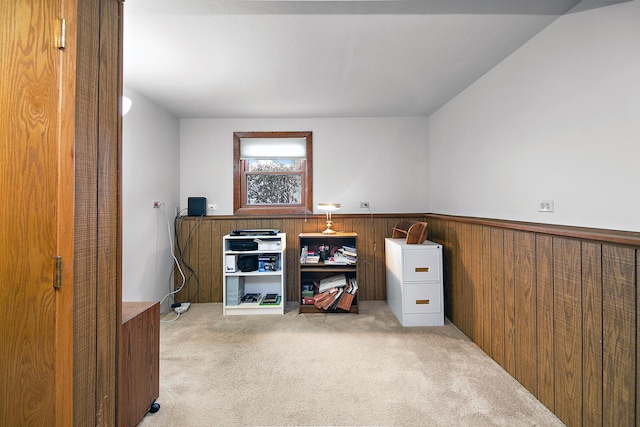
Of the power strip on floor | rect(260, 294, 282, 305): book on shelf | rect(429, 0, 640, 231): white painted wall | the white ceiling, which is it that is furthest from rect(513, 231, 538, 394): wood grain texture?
the power strip on floor

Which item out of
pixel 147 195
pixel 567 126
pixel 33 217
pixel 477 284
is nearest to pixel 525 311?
pixel 477 284

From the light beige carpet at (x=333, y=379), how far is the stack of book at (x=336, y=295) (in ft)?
0.89

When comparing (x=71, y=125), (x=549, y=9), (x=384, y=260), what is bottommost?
(x=384, y=260)

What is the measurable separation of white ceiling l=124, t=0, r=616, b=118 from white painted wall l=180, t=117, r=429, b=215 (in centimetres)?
54

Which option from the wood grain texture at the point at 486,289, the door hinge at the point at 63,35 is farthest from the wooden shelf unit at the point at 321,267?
the door hinge at the point at 63,35

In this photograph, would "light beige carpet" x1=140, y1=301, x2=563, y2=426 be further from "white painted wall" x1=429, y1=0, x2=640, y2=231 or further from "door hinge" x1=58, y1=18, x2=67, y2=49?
"door hinge" x1=58, y1=18, x2=67, y2=49

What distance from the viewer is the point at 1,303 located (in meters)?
0.85

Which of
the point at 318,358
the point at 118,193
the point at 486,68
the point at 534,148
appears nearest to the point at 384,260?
the point at 318,358

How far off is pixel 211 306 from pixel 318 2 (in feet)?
10.3

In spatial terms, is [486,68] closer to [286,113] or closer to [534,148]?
[534,148]

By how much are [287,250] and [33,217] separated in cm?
264

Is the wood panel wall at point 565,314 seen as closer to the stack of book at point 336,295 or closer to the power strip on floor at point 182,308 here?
the stack of book at point 336,295

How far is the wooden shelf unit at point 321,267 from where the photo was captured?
297 centimetres

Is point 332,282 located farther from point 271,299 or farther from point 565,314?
point 565,314
